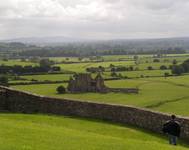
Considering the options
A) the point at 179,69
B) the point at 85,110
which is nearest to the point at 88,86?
the point at 179,69

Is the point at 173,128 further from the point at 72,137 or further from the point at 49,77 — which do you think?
the point at 49,77

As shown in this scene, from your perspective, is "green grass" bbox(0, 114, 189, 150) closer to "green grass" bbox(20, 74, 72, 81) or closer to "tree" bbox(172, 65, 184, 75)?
"green grass" bbox(20, 74, 72, 81)

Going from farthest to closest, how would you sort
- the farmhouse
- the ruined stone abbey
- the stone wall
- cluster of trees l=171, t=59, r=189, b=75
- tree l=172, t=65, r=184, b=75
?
cluster of trees l=171, t=59, r=189, b=75, tree l=172, t=65, r=184, b=75, the ruined stone abbey, the farmhouse, the stone wall

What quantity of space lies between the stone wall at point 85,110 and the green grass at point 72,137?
0.89 meters

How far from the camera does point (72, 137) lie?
18.8 metres

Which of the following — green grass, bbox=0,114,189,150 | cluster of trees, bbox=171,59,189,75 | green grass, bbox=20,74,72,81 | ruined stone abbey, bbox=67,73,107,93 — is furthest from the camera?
cluster of trees, bbox=171,59,189,75

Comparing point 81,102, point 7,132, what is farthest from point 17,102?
point 7,132

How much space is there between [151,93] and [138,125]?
58.2 metres

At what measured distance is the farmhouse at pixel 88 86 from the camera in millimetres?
88000

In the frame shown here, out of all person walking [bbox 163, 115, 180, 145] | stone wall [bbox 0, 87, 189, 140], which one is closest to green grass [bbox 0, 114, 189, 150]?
person walking [bbox 163, 115, 180, 145]

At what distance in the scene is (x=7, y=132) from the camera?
725 inches

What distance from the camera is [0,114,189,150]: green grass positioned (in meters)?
16.4

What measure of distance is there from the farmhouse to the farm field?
7.69ft

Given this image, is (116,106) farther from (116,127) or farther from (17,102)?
(17,102)
